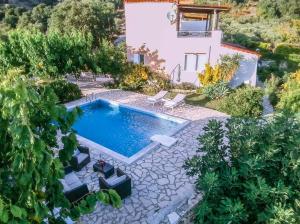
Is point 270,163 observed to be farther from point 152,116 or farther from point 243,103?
point 152,116

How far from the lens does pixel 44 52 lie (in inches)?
845

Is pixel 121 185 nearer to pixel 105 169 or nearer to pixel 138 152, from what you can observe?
pixel 105 169

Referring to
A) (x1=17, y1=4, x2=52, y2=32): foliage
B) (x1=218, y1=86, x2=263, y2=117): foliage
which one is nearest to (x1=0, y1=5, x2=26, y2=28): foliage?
(x1=17, y1=4, x2=52, y2=32): foliage

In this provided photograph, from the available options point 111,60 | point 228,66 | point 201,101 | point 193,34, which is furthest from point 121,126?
point 193,34

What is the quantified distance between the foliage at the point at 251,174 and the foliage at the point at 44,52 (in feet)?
54.0

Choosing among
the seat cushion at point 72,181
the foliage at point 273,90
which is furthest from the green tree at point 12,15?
the seat cushion at point 72,181

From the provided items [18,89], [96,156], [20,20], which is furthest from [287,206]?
[20,20]

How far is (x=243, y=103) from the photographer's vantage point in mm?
18469

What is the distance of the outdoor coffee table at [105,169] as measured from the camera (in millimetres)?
11867

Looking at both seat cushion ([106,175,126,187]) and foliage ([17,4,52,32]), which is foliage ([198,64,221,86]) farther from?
foliage ([17,4,52,32])

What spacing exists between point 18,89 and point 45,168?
1191 mm

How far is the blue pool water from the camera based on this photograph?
16.7 meters

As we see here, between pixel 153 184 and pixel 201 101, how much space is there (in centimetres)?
1154

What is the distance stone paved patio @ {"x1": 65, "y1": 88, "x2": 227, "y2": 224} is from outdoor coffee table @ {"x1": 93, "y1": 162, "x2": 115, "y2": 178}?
0.38 m
